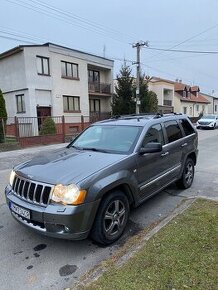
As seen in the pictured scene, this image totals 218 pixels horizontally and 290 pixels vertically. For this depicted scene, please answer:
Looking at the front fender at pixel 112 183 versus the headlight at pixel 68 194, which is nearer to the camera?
the headlight at pixel 68 194

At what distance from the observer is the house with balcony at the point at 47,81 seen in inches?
826

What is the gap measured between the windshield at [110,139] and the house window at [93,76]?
23242 millimetres

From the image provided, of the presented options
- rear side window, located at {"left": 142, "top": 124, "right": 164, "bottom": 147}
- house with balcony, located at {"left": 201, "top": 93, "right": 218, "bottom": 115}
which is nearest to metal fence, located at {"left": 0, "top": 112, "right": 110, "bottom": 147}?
rear side window, located at {"left": 142, "top": 124, "right": 164, "bottom": 147}

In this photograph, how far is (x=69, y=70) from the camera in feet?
78.7

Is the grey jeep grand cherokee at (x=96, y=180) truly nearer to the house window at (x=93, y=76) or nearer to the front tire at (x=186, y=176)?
the front tire at (x=186, y=176)

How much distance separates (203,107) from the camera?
51719 mm

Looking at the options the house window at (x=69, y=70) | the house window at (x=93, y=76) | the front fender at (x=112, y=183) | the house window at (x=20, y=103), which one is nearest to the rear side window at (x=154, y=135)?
the front fender at (x=112, y=183)

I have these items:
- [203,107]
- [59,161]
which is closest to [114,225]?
[59,161]

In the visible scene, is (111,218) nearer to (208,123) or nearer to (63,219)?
(63,219)

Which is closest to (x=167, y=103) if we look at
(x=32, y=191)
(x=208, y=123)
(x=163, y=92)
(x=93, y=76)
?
(x=163, y=92)

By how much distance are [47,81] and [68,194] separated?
20.0 metres

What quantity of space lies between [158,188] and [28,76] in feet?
60.1

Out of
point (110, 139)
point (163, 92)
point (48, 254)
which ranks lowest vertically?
point (48, 254)

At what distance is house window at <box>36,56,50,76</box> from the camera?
21.4m
